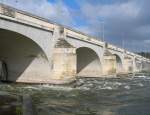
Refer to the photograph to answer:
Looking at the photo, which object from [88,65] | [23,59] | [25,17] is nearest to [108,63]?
[88,65]

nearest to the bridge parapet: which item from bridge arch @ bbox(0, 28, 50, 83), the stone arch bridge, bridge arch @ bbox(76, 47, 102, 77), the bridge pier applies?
the stone arch bridge

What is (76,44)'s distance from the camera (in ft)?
118

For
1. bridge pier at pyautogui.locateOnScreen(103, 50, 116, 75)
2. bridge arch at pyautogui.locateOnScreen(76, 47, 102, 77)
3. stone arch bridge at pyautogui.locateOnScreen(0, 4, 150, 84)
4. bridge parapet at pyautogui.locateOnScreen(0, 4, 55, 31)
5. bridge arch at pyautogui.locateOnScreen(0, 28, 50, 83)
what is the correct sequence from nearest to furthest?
bridge parapet at pyautogui.locateOnScreen(0, 4, 55, 31) < stone arch bridge at pyautogui.locateOnScreen(0, 4, 150, 84) < bridge arch at pyautogui.locateOnScreen(0, 28, 50, 83) < bridge arch at pyautogui.locateOnScreen(76, 47, 102, 77) < bridge pier at pyautogui.locateOnScreen(103, 50, 116, 75)

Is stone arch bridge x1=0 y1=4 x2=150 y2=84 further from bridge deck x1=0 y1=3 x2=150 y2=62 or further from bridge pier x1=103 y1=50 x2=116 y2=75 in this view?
bridge pier x1=103 y1=50 x2=116 y2=75

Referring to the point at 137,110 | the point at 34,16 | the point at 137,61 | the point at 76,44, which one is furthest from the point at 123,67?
the point at 137,110

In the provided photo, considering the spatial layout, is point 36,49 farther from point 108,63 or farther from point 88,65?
point 108,63

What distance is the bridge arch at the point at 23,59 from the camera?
28.0m

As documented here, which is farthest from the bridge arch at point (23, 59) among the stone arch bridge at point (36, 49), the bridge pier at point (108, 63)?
the bridge pier at point (108, 63)

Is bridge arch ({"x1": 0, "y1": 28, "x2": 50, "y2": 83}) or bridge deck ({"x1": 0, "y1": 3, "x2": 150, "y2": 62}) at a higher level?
bridge deck ({"x1": 0, "y1": 3, "x2": 150, "y2": 62})

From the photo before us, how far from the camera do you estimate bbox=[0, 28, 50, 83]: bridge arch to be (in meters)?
28.0

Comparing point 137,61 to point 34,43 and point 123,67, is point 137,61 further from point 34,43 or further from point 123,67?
point 34,43

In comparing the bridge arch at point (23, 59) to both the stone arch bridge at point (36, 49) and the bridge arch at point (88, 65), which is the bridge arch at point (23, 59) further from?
the bridge arch at point (88, 65)

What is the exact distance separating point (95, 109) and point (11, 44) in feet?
48.2

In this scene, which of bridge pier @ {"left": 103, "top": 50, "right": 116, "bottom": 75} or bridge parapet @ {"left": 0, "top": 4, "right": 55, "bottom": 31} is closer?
bridge parapet @ {"left": 0, "top": 4, "right": 55, "bottom": 31}
